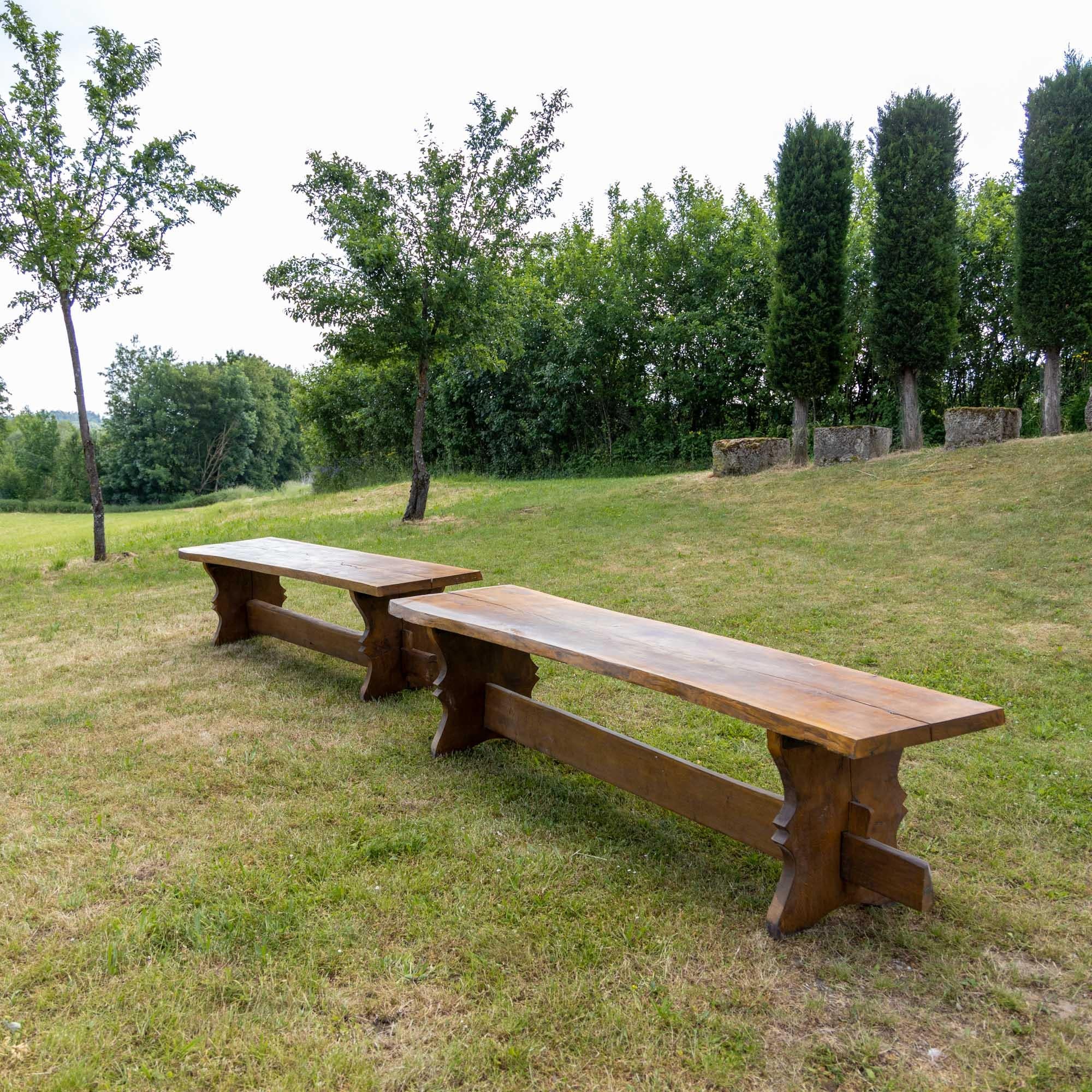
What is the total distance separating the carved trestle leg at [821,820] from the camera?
7.23 feet

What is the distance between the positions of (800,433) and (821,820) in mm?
11939

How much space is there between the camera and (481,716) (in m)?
3.59

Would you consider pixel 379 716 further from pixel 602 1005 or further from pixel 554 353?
pixel 554 353

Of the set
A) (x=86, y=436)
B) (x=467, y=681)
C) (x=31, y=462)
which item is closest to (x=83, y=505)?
(x=31, y=462)

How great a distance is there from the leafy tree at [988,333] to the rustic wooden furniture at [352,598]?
14066mm

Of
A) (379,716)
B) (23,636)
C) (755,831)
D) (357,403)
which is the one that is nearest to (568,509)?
(23,636)

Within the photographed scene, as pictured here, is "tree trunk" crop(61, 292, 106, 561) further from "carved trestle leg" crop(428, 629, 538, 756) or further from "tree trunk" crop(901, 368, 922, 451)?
"tree trunk" crop(901, 368, 922, 451)

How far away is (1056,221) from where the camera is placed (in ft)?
36.6

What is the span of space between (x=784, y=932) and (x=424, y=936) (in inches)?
39.3

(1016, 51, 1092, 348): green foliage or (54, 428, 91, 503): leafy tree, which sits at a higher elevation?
(1016, 51, 1092, 348): green foliage

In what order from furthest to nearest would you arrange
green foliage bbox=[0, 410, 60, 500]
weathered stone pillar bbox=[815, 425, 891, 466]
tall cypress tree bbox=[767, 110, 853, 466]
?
green foliage bbox=[0, 410, 60, 500] → tall cypress tree bbox=[767, 110, 853, 466] → weathered stone pillar bbox=[815, 425, 891, 466]

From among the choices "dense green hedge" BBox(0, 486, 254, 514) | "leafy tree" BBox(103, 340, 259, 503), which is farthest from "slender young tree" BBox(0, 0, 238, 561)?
"leafy tree" BBox(103, 340, 259, 503)

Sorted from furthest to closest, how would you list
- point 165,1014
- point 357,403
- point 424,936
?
1. point 357,403
2. point 424,936
3. point 165,1014

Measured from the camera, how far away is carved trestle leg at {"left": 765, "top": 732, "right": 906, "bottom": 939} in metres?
2.20
